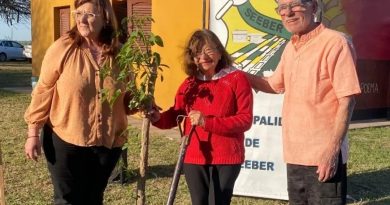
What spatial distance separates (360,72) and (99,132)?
30.5 feet

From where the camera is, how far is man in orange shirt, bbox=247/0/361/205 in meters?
2.77

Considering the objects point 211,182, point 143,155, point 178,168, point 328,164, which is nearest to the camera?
point 328,164

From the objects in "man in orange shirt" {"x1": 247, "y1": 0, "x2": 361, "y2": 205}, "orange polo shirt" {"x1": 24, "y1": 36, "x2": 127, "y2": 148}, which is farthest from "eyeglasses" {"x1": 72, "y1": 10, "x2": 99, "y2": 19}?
"man in orange shirt" {"x1": 247, "y1": 0, "x2": 361, "y2": 205}

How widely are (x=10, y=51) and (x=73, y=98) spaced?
34440mm

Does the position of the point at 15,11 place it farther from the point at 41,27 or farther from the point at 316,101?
the point at 316,101

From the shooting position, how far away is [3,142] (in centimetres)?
811

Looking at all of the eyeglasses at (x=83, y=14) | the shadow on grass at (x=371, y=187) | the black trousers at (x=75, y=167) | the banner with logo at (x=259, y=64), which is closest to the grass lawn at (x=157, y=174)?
the shadow on grass at (x=371, y=187)

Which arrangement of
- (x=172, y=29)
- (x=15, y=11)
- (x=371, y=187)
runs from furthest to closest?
(x=15, y=11) < (x=172, y=29) < (x=371, y=187)

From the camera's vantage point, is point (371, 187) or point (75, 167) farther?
point (371, 187)

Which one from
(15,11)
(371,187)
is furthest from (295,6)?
(15,11)

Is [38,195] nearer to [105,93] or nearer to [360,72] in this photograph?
[105,93]

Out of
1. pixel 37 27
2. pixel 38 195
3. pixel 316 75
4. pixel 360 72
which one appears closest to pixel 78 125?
pixel 316 75

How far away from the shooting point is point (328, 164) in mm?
→ 2797

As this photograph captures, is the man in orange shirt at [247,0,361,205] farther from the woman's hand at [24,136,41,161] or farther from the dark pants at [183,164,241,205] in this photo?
the woman's hand at [24,136,41,161]
